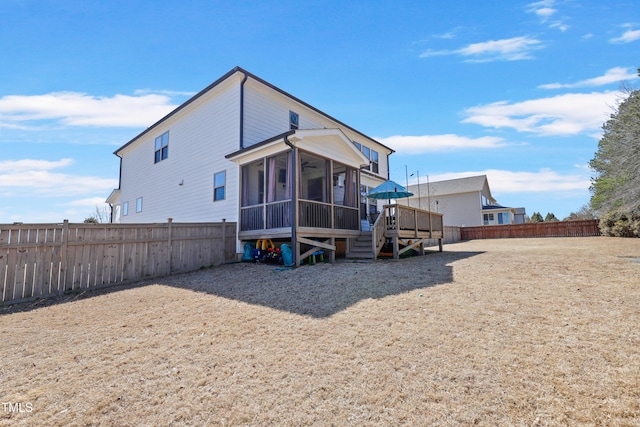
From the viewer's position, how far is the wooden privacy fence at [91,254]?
6418 millimetres

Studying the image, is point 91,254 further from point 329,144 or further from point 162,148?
point 162,148

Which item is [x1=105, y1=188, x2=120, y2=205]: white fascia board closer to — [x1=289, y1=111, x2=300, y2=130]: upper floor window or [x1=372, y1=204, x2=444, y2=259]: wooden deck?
[x1=289, y1=111, x2=300, y2=130]: upper floor window

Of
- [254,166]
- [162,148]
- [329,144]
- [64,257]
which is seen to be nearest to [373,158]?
[329,144]

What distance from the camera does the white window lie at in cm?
1224

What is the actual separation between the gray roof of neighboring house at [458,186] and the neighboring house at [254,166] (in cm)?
1931

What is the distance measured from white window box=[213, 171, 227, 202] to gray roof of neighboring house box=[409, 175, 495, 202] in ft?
90.5

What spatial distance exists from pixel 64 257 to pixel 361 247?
8.51m

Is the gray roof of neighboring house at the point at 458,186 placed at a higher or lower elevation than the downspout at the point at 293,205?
higher

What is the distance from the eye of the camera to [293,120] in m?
14.0

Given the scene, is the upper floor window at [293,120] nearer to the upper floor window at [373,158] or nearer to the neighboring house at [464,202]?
the upper floor window at [373,158]

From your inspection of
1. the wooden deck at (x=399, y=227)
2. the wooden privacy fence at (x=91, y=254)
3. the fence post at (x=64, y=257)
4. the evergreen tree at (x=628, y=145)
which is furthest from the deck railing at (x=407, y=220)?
the fence post at (x=64, y=257)

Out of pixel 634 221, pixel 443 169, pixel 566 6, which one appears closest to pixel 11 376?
pixel 566 6

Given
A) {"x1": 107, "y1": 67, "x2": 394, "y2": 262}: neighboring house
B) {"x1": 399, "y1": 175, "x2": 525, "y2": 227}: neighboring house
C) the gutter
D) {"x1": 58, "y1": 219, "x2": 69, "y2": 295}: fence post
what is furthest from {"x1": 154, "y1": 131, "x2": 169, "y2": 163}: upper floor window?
{"x1": 399, "y1": 175, "x2": 525, "y2": 227}: neighboring house

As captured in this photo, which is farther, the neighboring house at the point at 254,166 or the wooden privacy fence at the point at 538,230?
the wooden privacy fence at the point at 538,230
